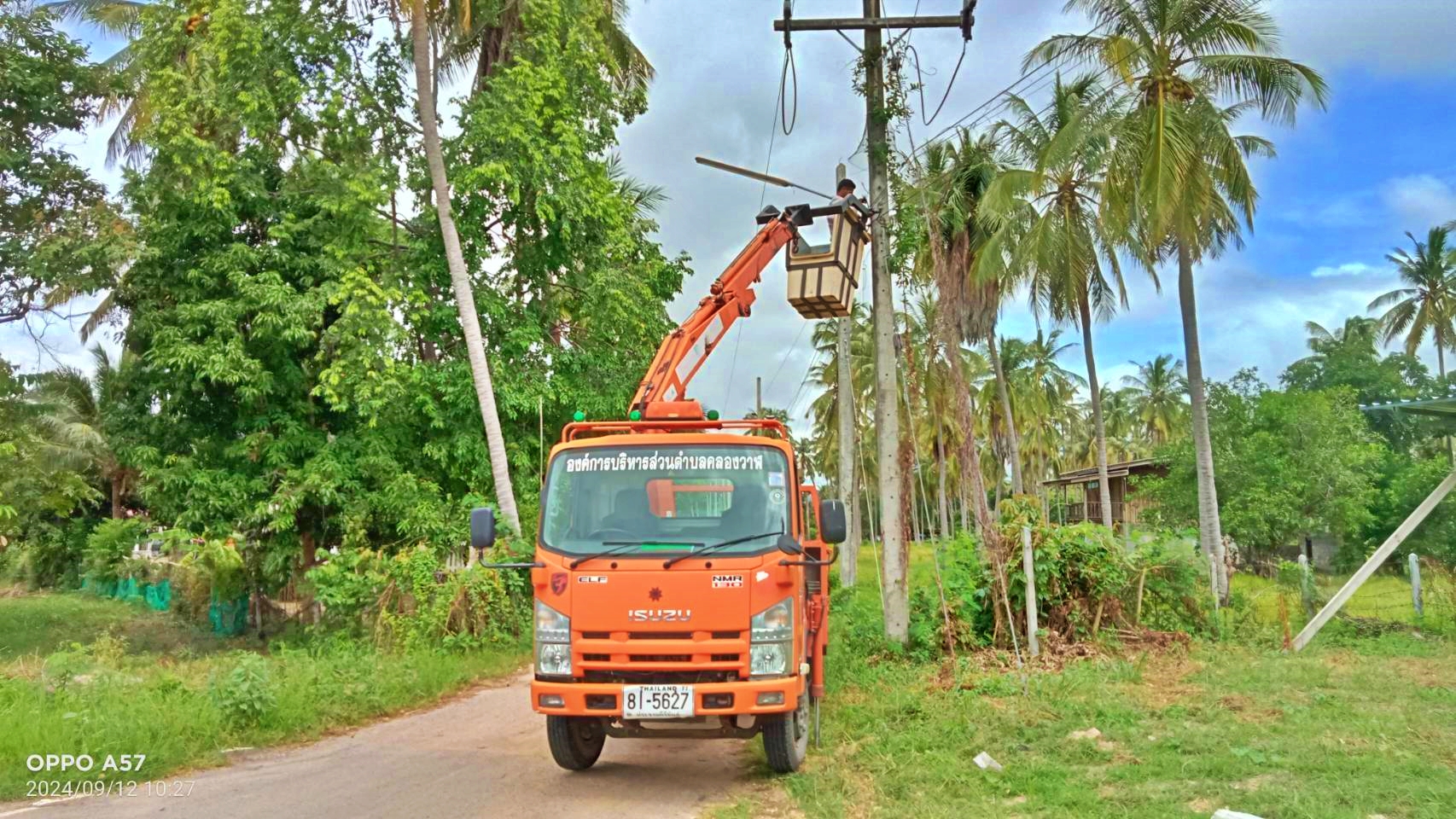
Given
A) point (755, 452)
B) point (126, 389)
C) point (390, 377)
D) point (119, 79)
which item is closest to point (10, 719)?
point (755, 452)

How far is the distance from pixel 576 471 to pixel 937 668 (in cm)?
552

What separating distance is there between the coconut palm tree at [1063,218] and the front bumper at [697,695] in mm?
15545

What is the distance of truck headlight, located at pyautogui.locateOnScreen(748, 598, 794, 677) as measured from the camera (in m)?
6.41

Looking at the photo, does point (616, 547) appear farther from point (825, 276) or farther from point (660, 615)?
point (825, 276)

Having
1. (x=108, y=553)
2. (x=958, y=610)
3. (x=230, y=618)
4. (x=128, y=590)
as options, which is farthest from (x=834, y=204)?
(x=128, y=590)

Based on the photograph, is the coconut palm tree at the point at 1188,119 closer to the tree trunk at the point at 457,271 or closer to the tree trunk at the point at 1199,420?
the tree trunk at the point at 1199,420

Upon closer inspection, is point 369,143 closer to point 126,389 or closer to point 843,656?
point 126,389

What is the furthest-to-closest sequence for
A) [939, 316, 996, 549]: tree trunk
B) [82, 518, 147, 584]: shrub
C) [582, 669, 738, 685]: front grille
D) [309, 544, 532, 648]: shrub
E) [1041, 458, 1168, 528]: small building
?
[1041, 458, 1168, 528]: small building < [82, 518, 147, 584]: shrub < [309, 544, 532, 648]: shrub < [939, 316, 996, 549]: tree trunk < [582, 669, 738, 685]: front grille

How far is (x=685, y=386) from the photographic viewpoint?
32.6 ft

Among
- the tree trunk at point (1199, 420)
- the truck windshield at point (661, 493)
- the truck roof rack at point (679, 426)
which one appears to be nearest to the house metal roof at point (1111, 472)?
the tree trunk at point (1199, 420)

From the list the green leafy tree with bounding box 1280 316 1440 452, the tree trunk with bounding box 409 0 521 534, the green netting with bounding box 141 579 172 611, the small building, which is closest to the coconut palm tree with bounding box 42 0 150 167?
the tree trunk with bounding box 409 0 521 534

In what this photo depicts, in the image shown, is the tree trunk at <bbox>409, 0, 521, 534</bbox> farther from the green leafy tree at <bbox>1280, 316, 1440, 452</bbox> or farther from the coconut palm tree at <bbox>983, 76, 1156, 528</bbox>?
the green leafy tree at <bbox>1280, 316, 1440, 452</bbox>

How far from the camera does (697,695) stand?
20.7 ft
